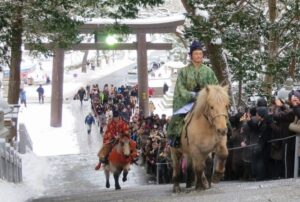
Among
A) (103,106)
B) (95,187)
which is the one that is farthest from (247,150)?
(103,106)

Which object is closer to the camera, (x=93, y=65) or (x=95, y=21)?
(x=95, y=21)

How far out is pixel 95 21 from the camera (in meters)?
26.0

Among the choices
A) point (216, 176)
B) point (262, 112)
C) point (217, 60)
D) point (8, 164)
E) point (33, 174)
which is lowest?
point (33, 174)

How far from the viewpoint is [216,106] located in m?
7.13

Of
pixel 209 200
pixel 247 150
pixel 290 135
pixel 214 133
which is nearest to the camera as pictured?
pixel 209 200

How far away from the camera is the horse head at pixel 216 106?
7012 millimetres

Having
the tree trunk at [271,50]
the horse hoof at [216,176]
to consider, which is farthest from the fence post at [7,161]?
the tree trunk at [271,50]

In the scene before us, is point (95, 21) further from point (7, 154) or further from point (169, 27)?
point (7, 154)

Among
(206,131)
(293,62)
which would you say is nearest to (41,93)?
(293,62)

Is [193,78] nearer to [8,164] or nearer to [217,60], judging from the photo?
[8,164]

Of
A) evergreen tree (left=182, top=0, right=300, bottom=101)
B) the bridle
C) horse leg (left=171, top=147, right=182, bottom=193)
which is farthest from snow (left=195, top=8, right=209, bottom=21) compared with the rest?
the bridle

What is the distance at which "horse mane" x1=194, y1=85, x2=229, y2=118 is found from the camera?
7168mm

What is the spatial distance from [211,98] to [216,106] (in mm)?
151

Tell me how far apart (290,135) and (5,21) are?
5851mm
